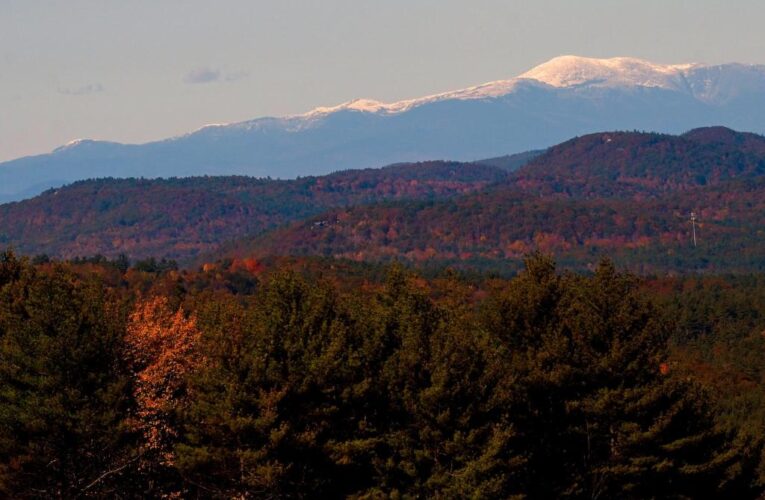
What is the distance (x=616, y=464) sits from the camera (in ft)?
135

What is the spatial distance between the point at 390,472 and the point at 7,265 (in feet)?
72.3

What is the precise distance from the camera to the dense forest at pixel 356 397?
36031 mm

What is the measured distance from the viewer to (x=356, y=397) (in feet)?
123

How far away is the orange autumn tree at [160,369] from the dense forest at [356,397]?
3.6 inches

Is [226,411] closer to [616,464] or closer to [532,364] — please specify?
[532,364]

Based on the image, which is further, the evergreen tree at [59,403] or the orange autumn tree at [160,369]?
the orange autumn tree at [160,369]

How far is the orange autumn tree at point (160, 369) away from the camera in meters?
38.5

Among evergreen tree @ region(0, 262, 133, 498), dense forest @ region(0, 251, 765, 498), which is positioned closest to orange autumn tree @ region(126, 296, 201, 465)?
dense forest @ region(0, 251, 765, 498)

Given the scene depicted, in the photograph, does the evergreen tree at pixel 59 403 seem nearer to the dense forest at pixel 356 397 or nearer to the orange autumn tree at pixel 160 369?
the dense forest at pixel 356 397

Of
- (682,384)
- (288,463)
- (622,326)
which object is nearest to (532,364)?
(622,326)

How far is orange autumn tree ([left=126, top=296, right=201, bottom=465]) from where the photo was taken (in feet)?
126

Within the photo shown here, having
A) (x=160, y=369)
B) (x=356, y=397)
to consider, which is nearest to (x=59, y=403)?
(x=160, y=369)

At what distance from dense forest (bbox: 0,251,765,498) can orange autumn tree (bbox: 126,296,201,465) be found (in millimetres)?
92

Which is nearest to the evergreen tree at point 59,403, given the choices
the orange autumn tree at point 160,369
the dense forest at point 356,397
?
the dense forest at point 356,397
